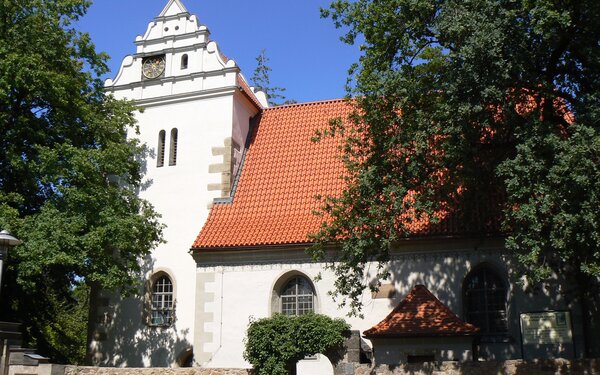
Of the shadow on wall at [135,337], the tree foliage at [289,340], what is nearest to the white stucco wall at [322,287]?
the shadow on wall at [135,337]

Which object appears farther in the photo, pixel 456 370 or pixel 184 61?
pixel 184 61

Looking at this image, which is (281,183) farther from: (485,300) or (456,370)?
(456,370)

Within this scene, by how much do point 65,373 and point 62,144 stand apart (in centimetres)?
699

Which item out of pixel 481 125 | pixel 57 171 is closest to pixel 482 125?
pixel 481 125

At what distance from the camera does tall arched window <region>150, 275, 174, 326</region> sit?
21219 millimetres

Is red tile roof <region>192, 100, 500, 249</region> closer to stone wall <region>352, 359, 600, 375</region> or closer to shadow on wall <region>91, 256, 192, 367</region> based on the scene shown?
shadow on wall <region>91, 256, 192, 367</region>

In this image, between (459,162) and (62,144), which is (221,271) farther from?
(459,162)

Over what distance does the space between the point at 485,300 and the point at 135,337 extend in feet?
33.6

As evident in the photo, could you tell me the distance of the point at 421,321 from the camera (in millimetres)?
17562

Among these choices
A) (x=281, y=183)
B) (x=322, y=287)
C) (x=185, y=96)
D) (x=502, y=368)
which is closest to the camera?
(x=502, y=368)

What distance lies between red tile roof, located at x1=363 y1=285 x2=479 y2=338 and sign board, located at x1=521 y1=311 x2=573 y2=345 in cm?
122

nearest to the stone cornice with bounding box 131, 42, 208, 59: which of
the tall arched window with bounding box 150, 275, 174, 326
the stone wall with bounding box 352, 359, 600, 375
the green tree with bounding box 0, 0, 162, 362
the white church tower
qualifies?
the white church tower

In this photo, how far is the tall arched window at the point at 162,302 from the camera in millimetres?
21219

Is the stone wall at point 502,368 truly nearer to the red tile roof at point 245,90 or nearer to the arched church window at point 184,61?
the red tile roof at point 245,90
